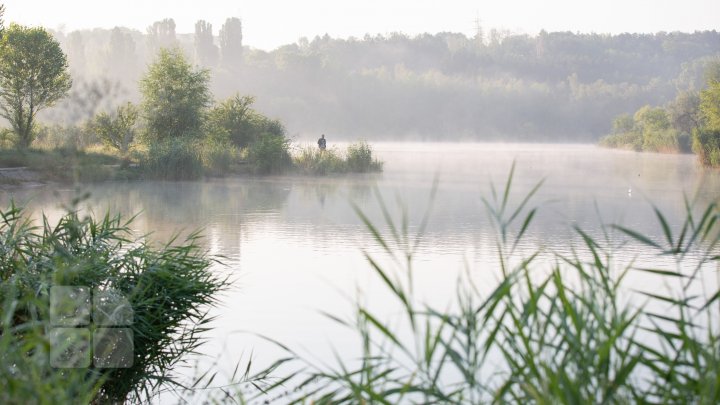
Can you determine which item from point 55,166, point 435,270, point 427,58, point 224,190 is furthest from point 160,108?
point 427,58

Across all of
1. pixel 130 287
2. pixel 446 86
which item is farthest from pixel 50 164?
pixel 446 86

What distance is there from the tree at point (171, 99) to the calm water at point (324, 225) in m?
3.89

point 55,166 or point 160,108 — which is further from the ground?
point 160,108

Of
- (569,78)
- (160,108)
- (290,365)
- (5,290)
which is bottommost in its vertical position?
(290,365)

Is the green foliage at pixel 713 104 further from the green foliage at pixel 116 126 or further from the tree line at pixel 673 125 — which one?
the green foliage at pixel 116 126

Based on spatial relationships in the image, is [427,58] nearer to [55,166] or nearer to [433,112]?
[433,112]

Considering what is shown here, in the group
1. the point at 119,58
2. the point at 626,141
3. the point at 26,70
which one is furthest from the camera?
the point at 119,58

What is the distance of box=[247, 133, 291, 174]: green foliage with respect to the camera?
24875 millimetres

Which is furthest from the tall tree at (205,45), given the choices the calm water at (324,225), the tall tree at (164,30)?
the calm water at (324,225)

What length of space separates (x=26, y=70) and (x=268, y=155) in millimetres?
7095

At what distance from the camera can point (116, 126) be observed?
82.6ft

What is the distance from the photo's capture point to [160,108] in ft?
84.3

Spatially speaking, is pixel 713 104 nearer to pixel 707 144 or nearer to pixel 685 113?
pixel 707 144

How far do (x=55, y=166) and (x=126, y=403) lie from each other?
16.9 meters
